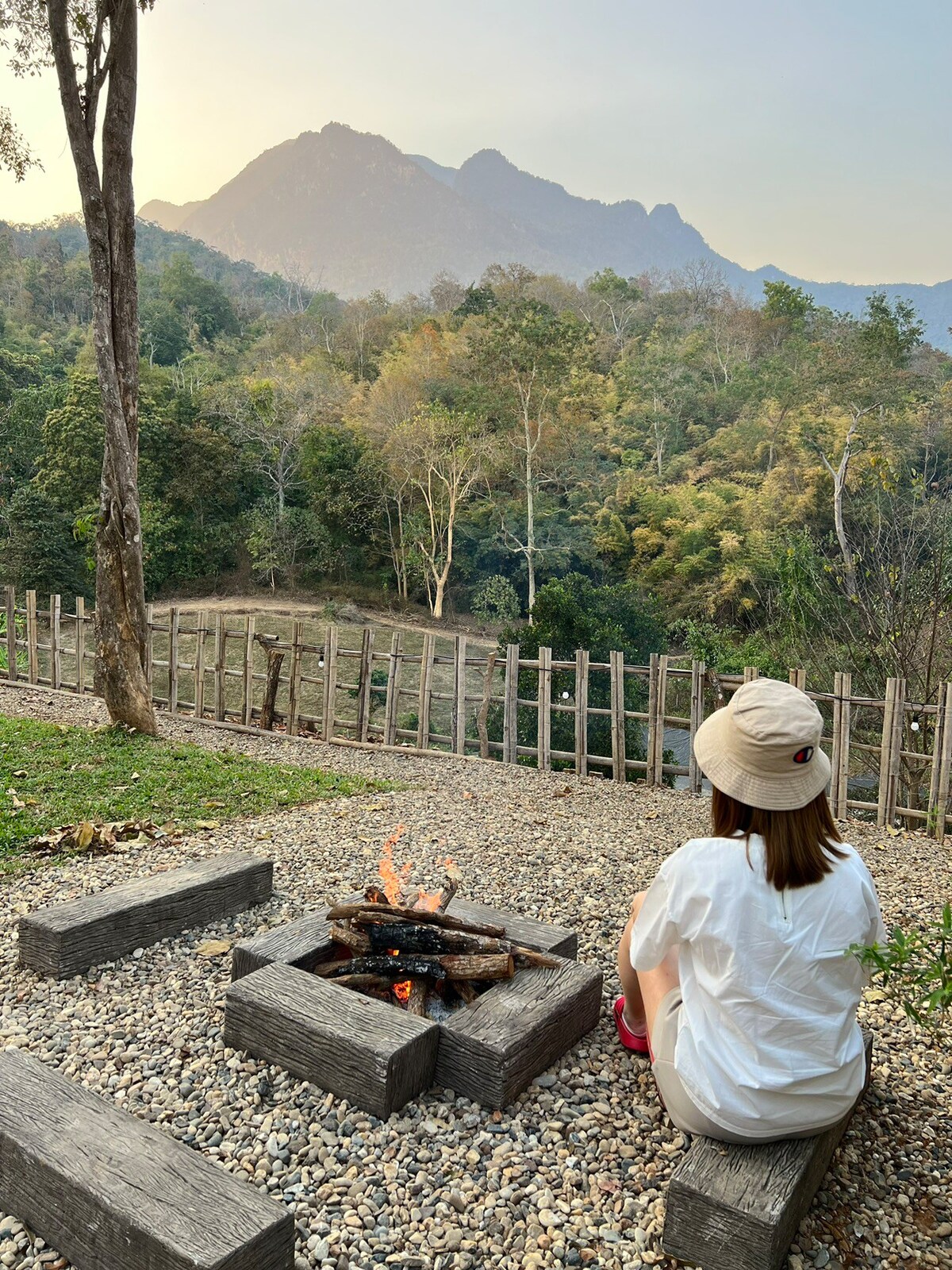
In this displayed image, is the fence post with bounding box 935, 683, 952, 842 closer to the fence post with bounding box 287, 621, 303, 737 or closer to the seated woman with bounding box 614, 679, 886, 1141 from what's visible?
the seated woman with bounding box 614, 679, 886, 1141

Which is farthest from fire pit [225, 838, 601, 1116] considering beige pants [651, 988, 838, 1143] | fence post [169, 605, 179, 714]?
fence post [169, 605, 179, 714]

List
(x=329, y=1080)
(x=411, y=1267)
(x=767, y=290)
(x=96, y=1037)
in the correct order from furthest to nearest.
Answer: (x=767, y=290), (x=96, y=1037), (x=329, y=1080), (x=411, y=1267)

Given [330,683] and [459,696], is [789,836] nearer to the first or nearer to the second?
[459,696]

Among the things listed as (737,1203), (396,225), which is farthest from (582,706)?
(396,225)

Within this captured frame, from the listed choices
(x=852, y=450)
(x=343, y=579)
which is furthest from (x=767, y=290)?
(x=343, y=579)

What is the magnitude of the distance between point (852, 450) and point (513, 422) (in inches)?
364

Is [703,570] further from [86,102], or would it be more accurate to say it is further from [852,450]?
[86,102]

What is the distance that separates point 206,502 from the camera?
24.5 meters

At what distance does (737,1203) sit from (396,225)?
146 meters

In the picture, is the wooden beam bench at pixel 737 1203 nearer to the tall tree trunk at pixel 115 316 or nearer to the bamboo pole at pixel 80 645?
the tall tree trunk at pixel 115 316

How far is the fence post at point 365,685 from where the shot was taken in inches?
371

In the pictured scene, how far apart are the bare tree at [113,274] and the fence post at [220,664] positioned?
1318 millimetres

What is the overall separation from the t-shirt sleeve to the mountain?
383ft

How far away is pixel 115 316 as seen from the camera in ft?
29.1
